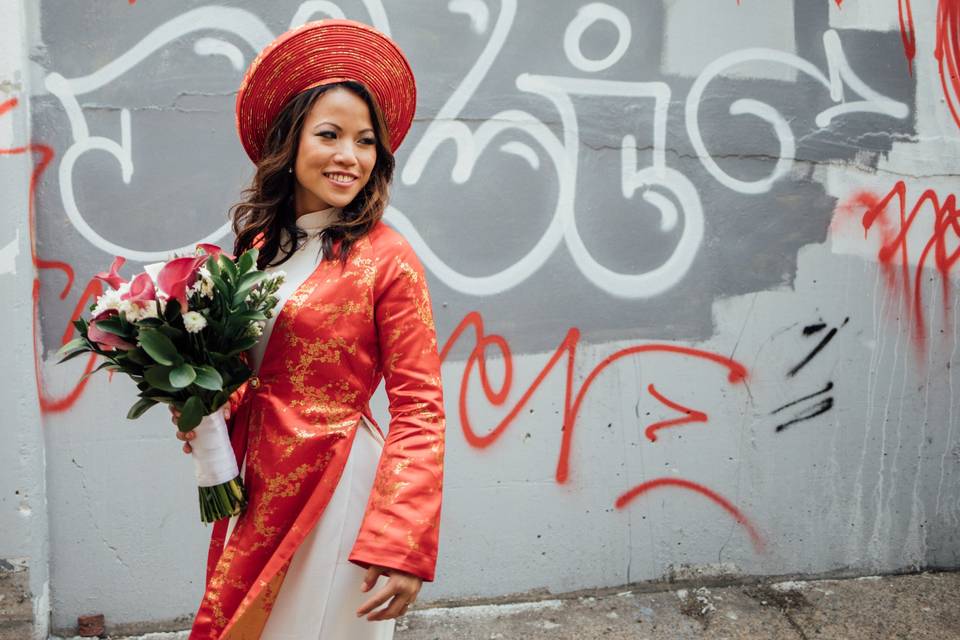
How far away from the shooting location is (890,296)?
313cm

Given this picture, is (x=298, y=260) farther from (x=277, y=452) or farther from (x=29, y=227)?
(x=29, y=227)

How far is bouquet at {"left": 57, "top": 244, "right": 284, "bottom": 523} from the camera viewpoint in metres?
1.35

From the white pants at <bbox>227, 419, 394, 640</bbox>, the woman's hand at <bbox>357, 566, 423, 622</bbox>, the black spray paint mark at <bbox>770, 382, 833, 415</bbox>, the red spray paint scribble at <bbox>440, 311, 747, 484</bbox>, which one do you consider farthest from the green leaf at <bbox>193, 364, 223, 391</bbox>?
the black spray paint mark at <bbox>770, 382, 833, 415</bbox>

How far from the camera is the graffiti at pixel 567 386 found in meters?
2.92

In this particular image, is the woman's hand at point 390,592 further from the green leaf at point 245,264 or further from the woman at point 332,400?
the green leaf at point 245,264

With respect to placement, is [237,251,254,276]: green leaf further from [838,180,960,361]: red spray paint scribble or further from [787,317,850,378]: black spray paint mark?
[838,180,960,361]: red spray paint scribble

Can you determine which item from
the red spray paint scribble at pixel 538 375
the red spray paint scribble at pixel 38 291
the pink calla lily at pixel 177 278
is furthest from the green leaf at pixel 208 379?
the red spray paint scribble at pixel 538 375

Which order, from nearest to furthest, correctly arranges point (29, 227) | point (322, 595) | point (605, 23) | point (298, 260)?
1. point (322, 595)
2. point (298, 260)
3. point (29, 227)
4. point (605, 23)

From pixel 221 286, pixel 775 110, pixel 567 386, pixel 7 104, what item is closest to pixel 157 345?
pixel 221 286

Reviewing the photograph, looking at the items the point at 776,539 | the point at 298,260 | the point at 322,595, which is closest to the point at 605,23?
the point at 298,260

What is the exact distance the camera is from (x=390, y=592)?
1363mm

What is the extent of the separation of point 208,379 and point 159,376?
9 cm

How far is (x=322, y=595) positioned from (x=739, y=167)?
227 centimetres

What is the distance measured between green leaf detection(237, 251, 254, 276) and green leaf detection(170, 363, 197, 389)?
0.18m
